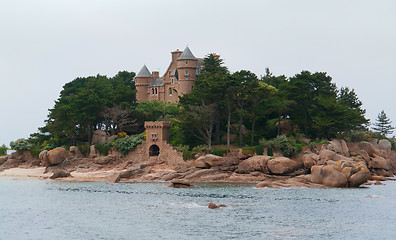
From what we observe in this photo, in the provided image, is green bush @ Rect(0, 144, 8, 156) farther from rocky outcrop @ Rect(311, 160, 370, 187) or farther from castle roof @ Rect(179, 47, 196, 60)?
rocky outcrop @ Rect(311, 160, 370, 187)

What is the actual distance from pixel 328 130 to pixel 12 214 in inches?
1817

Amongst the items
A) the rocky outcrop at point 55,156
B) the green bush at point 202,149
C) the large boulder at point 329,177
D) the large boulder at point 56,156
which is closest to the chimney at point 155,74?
the rocky outcrop at point 55,156

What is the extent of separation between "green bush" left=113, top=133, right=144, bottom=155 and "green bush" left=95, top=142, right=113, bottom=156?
46.5 inches

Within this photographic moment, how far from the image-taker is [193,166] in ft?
243

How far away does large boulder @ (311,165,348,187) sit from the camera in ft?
194

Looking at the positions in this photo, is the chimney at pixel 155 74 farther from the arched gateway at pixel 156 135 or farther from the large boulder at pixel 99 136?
the arched gateway at pixel 156 135

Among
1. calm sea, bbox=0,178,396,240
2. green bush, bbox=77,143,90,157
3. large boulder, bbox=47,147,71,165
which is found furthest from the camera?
green bush, bbox=77,143,90,157

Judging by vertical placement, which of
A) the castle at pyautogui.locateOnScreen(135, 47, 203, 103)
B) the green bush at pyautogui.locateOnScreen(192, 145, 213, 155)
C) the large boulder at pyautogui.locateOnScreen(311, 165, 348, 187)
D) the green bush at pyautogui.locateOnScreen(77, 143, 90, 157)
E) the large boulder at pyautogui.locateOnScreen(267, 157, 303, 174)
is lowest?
the large boulder at pyautogui.locateOnScreen(311, 165, 348, 187)

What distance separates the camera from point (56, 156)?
80.7m

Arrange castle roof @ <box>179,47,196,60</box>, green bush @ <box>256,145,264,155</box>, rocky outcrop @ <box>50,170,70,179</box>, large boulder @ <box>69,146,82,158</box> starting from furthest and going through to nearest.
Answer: castle roof @ <box>179,47,196,60</box>, large boulder @ <box>69,146,82,158</box>, rocky outcrop @ <box>50,170,70,179</box>, green bush @ <box>256,145,264,155</box>

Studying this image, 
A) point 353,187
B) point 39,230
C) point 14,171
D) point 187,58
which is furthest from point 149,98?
point 39,230

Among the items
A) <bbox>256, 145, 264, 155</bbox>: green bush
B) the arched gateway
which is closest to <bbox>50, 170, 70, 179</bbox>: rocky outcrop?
the arched gateway

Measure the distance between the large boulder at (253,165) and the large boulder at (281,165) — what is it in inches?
35.5

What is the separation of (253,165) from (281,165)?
4063mm
